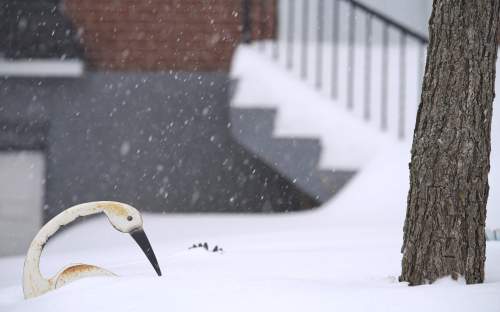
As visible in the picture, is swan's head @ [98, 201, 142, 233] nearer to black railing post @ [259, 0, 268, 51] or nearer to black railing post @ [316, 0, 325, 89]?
black railing post @ [316, 0, 325, 89]

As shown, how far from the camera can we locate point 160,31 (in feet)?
31.7

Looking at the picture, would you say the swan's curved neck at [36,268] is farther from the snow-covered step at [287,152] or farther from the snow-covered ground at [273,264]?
the snow-covered step at [287,152]

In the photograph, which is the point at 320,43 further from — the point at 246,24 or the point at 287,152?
the point at 287,152

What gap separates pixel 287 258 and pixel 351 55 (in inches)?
164

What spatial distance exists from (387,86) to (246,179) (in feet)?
6.85

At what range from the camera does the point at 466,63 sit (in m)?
3.75

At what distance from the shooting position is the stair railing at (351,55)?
27.8 feet

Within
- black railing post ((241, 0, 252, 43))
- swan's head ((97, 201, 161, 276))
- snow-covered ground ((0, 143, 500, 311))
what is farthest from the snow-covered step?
swan's head ((97, 201, 161, 276))

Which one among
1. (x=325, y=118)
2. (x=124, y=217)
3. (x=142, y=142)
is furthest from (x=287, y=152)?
(x=124, y=217)

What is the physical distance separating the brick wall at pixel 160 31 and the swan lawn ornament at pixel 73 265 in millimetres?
5786

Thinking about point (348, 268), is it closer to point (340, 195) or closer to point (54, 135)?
point (340, 195)

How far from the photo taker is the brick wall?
9.59 meters

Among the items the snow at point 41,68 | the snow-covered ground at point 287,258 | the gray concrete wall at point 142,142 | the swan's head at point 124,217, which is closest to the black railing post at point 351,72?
the snow-covered ground at point 287,258

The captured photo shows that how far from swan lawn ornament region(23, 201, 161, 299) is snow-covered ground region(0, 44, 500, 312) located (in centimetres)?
7
